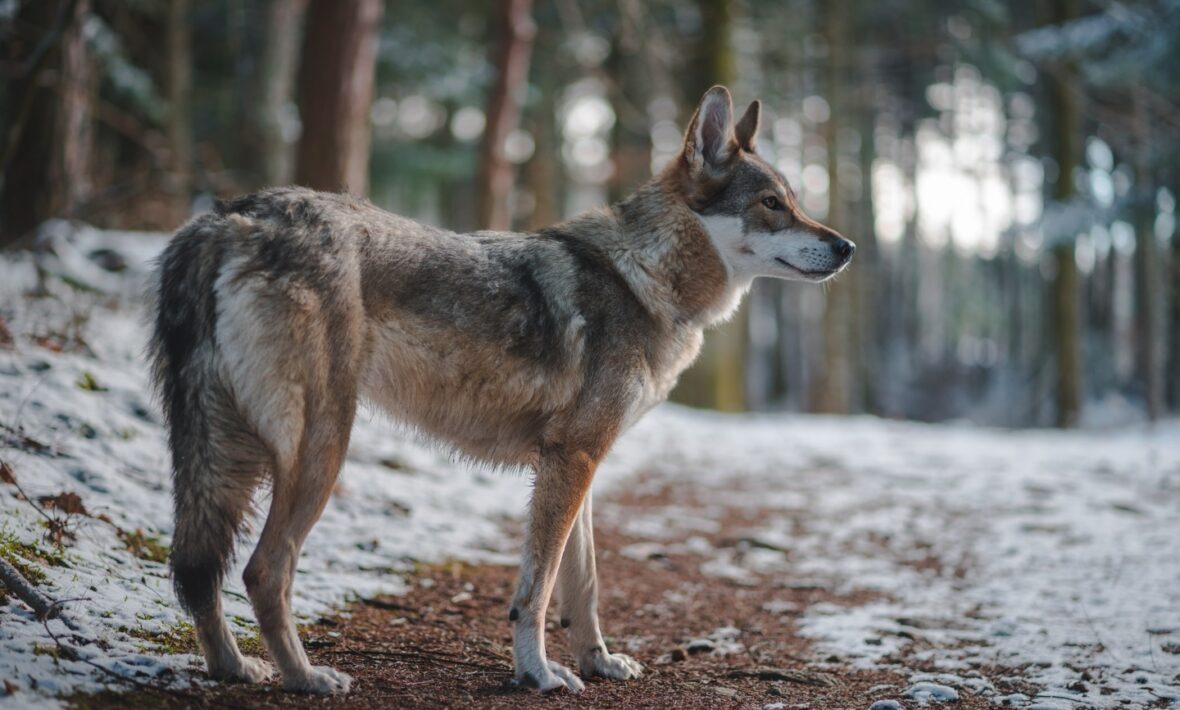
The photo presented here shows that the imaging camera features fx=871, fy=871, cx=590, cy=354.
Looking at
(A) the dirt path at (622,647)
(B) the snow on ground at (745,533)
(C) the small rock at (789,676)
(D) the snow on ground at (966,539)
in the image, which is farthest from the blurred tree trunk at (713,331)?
(C) the small rock at (789,676)

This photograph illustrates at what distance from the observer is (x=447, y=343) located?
3691 mm

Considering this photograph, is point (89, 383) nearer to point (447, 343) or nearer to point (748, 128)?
point (447, 343)

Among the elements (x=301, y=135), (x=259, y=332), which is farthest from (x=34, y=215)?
(x=259, y=332)

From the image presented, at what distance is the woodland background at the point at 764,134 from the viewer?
28.2ft

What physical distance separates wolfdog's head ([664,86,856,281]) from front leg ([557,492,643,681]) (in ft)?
5.04

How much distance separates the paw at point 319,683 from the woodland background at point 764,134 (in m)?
4.20

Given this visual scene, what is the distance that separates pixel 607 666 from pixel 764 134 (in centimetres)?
2460

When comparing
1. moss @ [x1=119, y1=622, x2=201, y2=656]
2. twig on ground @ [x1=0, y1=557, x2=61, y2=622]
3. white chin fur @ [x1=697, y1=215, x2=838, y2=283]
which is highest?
white chin fur @ [x1=697, y1=215, x2=838, y2=283]

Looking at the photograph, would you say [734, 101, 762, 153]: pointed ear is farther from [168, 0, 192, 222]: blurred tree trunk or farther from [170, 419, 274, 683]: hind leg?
[168, 0, 192, 222]: blurred tree trunk

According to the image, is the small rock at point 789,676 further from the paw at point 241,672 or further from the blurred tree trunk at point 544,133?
the blurred tree trunk at point 544,133

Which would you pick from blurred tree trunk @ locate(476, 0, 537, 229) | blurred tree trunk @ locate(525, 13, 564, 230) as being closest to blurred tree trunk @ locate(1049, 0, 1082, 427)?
blurred tree trunk @ locate(476, 0, 537, 229)

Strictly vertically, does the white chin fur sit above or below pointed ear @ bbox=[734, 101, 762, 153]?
below

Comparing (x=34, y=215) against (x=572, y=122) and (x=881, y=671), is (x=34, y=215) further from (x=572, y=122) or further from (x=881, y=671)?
(x=572, y=122)

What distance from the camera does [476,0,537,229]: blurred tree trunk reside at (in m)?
13.6
